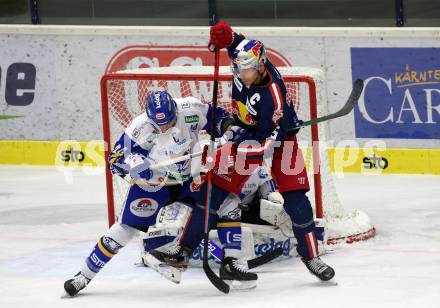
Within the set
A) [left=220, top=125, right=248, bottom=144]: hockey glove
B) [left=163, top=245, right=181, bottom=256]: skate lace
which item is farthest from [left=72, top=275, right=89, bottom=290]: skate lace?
[left=220, top=125, right=248, bottom=144]: hockey glove

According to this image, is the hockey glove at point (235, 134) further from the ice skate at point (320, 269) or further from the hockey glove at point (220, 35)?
the ice skate at point (320, 269)

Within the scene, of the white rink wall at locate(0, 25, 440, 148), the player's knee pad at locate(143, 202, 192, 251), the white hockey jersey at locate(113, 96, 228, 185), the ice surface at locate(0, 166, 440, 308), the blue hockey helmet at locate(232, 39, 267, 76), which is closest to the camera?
the ice surface at locate(0, 166, 440, 308)

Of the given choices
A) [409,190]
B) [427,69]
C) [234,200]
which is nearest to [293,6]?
[427,69]

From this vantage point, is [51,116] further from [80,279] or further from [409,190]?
[80,279]

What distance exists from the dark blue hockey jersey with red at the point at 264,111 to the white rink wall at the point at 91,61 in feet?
10.1

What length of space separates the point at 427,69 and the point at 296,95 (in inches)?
84.6

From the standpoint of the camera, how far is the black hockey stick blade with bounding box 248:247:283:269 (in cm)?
688

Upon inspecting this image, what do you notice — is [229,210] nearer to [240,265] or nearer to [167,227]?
[240,265]

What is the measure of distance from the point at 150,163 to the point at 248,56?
0.84 metres

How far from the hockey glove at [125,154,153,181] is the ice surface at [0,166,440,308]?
65cm

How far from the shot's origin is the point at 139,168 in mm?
6645

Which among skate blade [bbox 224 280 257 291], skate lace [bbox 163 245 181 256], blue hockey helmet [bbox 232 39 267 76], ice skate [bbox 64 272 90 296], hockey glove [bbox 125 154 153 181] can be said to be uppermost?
blue hockey helmet [bbox 232 39 267 76]

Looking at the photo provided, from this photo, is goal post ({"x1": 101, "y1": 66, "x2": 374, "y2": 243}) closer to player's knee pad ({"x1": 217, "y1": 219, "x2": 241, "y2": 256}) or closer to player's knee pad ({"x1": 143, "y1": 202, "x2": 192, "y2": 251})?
player's knee pad ({"x1": 143, "y1": 202, "x2": 192, "y2": 251})

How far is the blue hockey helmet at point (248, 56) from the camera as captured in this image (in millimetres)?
6520
